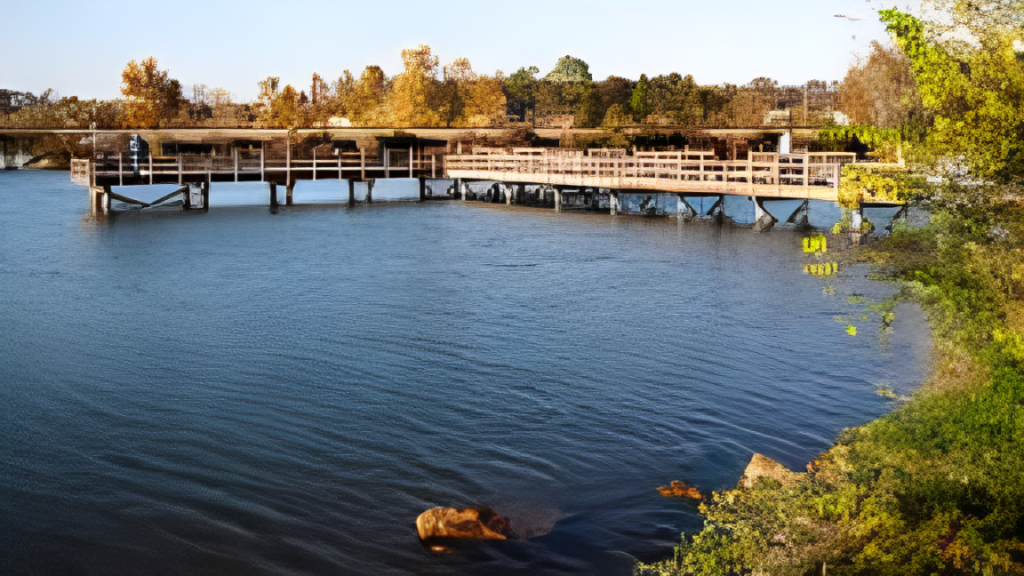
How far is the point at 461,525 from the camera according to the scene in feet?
45.4

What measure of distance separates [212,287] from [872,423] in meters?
25.2

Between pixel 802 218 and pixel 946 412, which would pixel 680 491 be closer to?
pixel 946 412

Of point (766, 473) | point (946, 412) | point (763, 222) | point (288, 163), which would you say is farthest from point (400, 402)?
point (288, 163)

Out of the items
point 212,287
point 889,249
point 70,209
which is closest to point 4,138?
point 70,209

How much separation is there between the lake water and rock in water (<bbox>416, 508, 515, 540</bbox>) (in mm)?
337

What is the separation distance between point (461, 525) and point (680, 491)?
11.3 feet

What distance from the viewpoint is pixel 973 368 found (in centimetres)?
1739

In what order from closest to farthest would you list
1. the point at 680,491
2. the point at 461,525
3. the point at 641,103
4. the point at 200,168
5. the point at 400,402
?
the point at 461,525, the point at 680,491, the point at 400,402, the point at 200,168, the point at 641,103

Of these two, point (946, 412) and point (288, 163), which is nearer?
point (946, 412)

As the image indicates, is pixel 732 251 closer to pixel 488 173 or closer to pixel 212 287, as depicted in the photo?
pixel 212 287

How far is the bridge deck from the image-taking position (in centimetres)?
4319

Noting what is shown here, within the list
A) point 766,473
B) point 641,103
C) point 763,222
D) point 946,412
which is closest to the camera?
point 766,473

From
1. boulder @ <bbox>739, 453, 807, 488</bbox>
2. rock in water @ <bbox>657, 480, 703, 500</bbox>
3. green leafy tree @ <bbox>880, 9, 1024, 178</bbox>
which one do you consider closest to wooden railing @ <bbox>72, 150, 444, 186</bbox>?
green leafy tree @ <bbox>880, 9, 1024, 178</bbox>

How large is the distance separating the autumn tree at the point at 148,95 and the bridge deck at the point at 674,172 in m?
102
